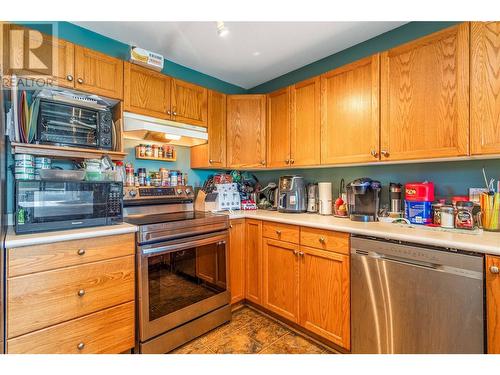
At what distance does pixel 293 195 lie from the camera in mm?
2299

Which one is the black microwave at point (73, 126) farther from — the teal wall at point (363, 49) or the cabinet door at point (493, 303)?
the cabinet door at point (493, 303)

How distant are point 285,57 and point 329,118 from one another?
80 cm

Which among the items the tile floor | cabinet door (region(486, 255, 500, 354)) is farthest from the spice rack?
cabinet door (region(486, 255, 500, 354))

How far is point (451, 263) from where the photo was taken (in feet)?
3.91

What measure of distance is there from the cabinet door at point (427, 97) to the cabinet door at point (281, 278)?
1033mm

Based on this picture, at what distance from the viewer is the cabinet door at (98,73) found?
1661 millimetres

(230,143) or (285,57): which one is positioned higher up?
(285,57)

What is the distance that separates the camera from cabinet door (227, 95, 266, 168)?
2.58m

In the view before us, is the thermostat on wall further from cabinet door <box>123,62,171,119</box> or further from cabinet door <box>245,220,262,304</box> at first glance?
cabinet door <box>245,220,262,304</box>

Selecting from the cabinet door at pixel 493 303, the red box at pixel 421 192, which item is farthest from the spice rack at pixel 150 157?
the cabinet door at pixel 493 303

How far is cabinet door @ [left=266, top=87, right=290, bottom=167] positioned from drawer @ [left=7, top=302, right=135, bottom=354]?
1737 mm
